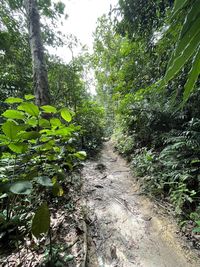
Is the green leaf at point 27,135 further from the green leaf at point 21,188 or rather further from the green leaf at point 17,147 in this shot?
the green leaf at point 21,188

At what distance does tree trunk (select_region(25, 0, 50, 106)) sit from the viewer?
3.26 metres

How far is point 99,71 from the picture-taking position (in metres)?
13.5

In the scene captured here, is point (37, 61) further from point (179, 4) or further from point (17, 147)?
point (179, 4)

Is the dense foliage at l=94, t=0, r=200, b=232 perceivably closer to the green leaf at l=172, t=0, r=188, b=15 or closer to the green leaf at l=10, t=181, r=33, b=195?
the green leaf at l=172, t=0, r=188, b=15

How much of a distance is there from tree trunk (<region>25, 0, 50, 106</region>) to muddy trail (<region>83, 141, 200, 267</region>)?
1935mm

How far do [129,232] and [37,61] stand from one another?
3435mm

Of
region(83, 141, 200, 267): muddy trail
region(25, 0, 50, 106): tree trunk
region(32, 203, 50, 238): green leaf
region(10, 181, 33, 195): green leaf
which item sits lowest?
region(83, 141, 200, 267): muddy trail

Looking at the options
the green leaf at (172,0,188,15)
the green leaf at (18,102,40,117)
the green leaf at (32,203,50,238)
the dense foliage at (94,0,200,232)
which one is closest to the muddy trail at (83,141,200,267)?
the dense foliage at (94,0,200,232)

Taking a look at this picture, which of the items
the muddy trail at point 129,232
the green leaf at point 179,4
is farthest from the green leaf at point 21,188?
the muddy trail at point 129,232

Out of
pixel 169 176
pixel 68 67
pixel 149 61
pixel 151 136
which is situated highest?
pixel 149 61

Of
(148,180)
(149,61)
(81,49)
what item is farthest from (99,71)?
(148,180)

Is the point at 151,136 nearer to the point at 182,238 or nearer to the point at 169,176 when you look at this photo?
the point at 169,176

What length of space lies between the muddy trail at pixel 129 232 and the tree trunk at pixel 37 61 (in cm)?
194

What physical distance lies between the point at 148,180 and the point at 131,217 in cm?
101
